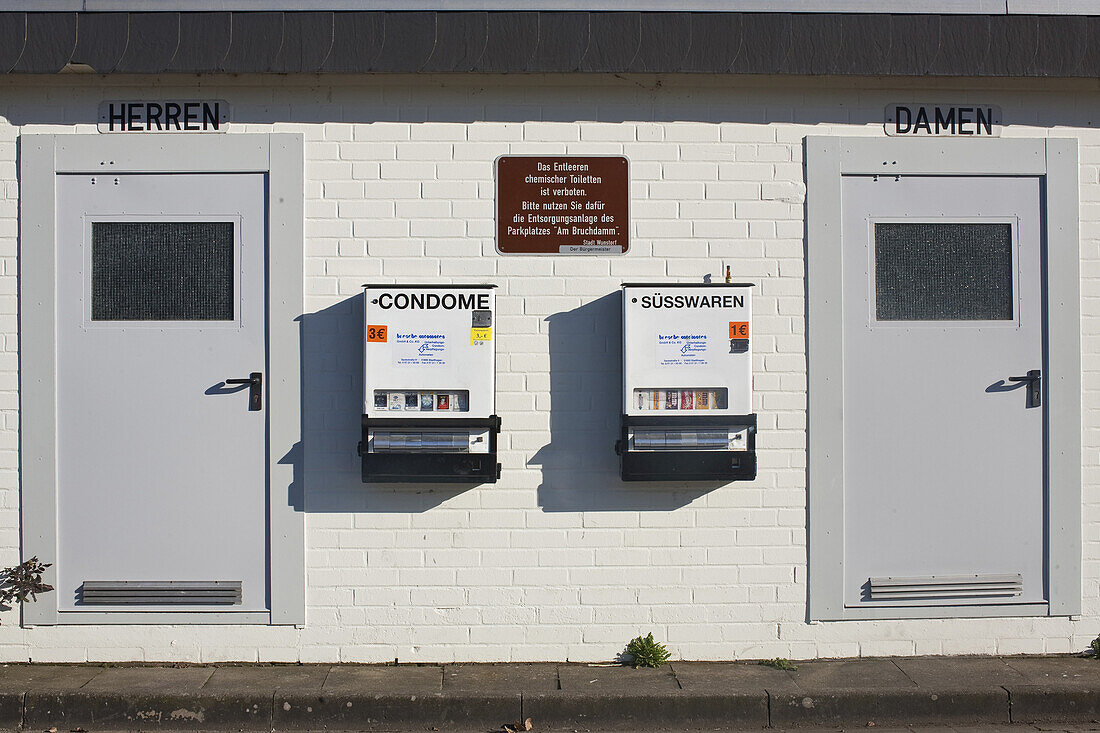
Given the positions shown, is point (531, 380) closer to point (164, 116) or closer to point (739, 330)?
point (739, 330)

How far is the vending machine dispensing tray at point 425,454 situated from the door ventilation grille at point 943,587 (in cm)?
226

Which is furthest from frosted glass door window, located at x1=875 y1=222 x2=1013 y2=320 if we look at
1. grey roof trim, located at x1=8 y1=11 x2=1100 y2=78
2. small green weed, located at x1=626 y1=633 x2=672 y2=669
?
small green weed, located at x1=626 y1=633 x2=672 y2=669

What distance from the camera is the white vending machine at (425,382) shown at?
4445mm

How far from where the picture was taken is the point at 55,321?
4.68m

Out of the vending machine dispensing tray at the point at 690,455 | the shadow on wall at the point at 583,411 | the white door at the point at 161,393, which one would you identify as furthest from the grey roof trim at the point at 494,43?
the vending machine dispensing tray at the point at 690,455

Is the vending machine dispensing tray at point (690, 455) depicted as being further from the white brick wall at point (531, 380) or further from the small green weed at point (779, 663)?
the small green weed at point (779, 663)

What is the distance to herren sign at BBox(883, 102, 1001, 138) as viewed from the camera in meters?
4.86

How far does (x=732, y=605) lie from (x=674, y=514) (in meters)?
0.59

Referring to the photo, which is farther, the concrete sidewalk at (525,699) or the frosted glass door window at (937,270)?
the frosted glass door window at (937,270)

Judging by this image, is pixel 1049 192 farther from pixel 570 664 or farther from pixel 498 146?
pixel 570 664

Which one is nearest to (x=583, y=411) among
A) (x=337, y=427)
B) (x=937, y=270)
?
(x=337, y=427)

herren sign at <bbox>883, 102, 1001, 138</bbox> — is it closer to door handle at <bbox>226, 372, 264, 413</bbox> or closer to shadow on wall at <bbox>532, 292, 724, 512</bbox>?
shadow on wall at <bbox>532, 292, 724, 512</bbox>

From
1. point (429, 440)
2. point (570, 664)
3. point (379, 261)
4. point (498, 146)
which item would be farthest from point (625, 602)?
point (498, 146)

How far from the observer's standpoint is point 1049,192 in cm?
485
